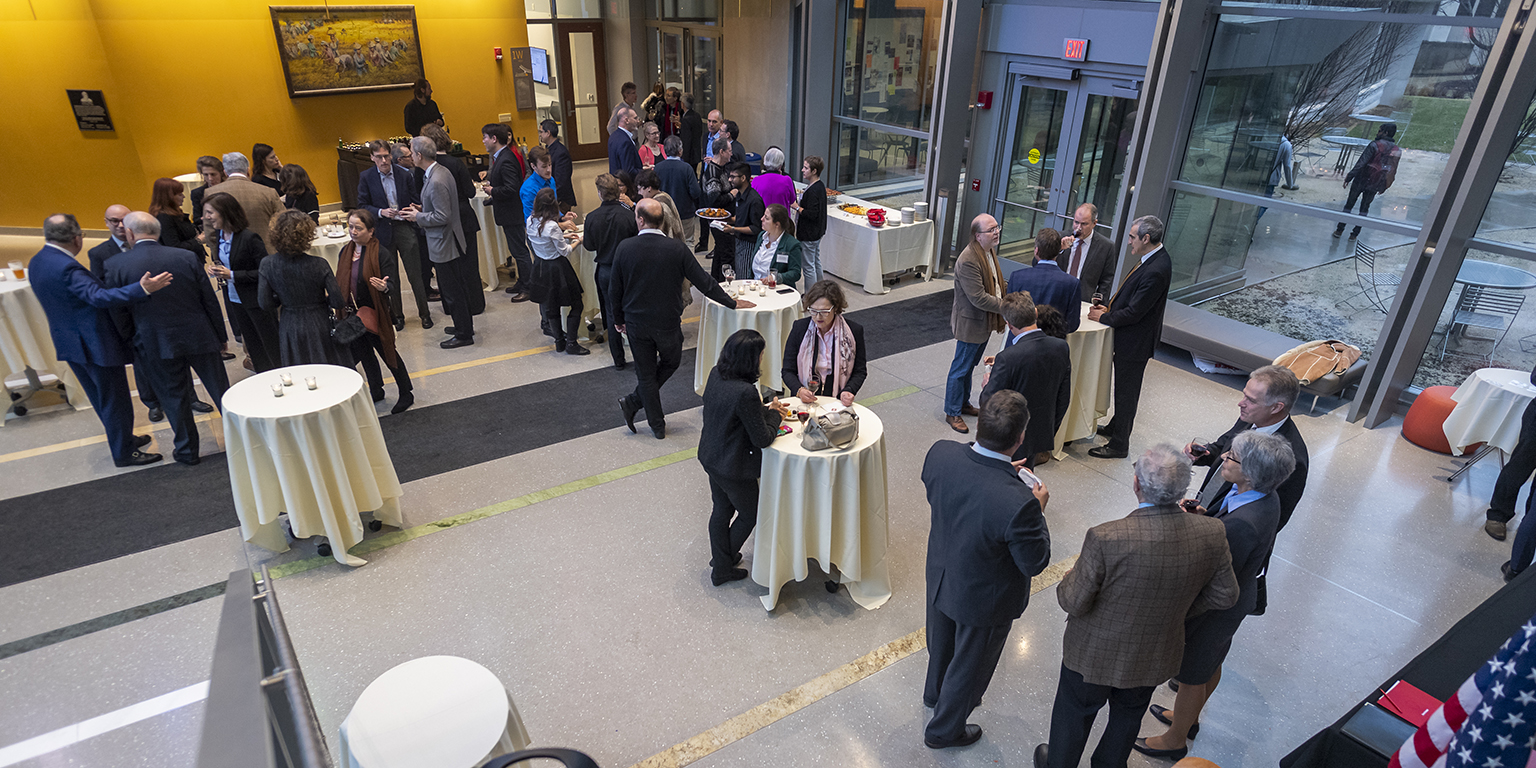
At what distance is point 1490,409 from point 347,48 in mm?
13080

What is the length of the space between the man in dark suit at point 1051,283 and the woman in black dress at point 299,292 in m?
4.59

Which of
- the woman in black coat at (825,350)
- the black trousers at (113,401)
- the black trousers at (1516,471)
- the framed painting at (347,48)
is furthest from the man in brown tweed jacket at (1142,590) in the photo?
the framed painting at (347,48)

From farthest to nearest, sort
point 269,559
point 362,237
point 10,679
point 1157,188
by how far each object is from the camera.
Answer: point 1157,188, point 362,237, point 269,559, point 10,679

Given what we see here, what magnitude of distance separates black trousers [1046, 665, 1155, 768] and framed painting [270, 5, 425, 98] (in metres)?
12.0

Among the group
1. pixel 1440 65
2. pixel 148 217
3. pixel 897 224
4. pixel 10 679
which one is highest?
pixel 1440 65

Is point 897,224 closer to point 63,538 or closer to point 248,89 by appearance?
point 63,538

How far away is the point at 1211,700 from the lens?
378 centimetres

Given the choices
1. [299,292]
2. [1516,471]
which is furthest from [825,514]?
[1516,471]

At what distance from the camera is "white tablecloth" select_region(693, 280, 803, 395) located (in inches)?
243

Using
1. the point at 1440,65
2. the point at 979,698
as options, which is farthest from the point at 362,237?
the point at 1440,65

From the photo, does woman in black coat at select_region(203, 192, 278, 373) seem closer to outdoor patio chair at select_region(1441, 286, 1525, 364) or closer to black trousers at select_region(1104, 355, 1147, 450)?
black trousers at select_region(1104, 355, 1147, 450)

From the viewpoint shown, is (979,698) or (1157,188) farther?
(1157,188)

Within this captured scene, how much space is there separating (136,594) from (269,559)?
0.63 m

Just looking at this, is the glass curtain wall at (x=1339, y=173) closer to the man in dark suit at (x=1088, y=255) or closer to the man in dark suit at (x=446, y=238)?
the man in dark suit at (x=1088, y=255)
